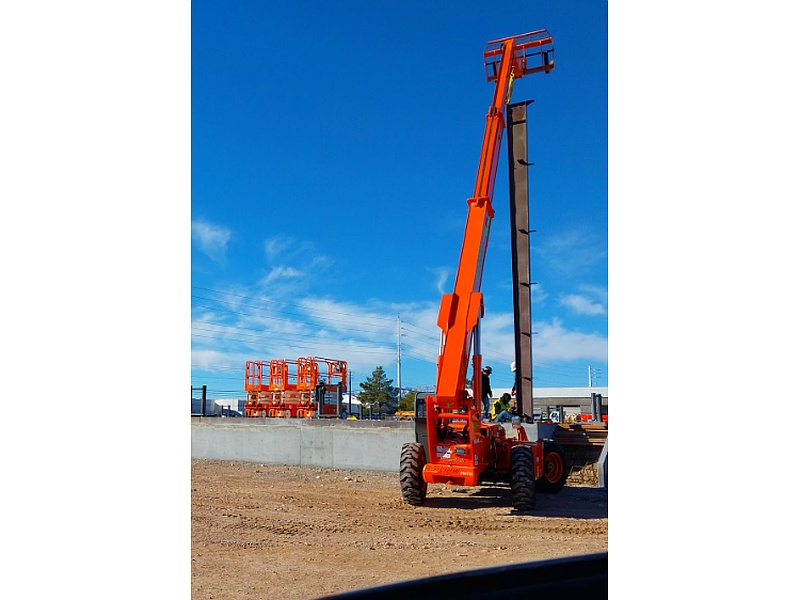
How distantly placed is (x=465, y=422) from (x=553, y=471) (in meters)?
1.55

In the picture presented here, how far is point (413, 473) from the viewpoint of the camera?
585 centimetres

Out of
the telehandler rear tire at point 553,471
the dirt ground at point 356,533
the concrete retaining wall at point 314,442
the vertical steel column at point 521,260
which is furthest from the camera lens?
the vertical steel column at point 521,260

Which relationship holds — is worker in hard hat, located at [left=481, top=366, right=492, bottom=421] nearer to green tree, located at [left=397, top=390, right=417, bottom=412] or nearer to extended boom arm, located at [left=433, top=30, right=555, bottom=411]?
extended boom arm, located at [left=433, top=30, right=555, bottom=411]

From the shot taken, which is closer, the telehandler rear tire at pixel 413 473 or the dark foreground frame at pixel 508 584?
the dark foreground frame at pixel 508 584

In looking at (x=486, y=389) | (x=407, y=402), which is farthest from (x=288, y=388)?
(x=486, y=389)

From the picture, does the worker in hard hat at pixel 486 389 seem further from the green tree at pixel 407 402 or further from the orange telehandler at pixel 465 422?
the green tree at pixel 407 402

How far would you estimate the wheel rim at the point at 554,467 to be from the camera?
6.83 m

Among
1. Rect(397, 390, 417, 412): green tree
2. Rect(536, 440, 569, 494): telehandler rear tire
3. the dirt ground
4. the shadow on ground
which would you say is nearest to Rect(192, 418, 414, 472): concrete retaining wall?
the dirt ground

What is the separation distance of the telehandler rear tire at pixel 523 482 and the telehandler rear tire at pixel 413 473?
76 cm

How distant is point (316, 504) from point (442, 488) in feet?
5.16

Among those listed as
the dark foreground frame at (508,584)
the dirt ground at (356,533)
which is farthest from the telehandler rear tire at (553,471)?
the dark foreground frame at (508,584)

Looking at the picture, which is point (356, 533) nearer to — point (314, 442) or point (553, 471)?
point (553, 471)
